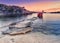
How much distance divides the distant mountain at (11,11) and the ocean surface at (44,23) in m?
0.05

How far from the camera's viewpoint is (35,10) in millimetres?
1304

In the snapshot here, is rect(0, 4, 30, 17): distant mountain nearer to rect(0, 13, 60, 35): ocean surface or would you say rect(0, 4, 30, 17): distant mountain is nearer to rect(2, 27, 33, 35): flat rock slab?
rect(0, 13, 60, 35): ocean surface

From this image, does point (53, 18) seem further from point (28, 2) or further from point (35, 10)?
point (28, 2)

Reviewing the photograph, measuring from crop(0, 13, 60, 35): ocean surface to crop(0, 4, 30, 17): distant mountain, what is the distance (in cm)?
5

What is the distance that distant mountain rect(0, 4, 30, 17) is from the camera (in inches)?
52.2

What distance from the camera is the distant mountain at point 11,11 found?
4.35 ft

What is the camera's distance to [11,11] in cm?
133

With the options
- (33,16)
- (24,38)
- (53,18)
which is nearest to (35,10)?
(33,16)

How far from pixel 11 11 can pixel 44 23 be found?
1.29 feet

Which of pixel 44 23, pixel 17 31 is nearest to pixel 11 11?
pixel 17 31

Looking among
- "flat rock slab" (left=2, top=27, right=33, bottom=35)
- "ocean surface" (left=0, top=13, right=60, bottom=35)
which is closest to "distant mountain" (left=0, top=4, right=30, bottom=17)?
"ocean surface" (left=0, top=13, right=60, bottom=35)

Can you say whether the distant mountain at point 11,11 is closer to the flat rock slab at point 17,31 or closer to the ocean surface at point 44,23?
the ocean surface at point 44,23

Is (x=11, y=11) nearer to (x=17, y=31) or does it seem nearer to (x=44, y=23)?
(x=17, y=31)

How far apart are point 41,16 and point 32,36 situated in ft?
0.78
